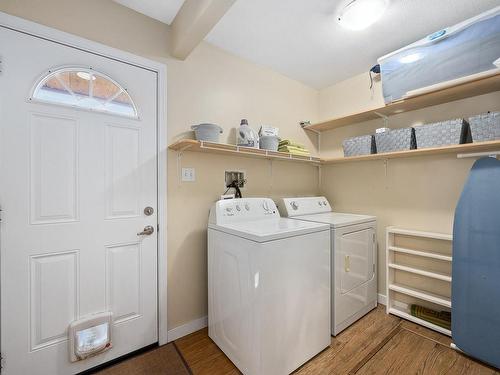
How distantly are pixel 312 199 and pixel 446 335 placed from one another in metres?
1.55

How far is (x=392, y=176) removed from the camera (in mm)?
2273

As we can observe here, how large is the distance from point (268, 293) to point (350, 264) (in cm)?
94

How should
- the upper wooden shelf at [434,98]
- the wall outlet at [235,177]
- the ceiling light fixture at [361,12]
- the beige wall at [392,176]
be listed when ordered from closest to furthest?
1. the ceiling light fixture at [361,12]
2. the upper wooden shelf at [434,98]
3. the beige wall at [392,176]
4. the wall outlet at [235,177]

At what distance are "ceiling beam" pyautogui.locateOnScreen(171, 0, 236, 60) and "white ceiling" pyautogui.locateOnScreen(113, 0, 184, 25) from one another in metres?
0.04

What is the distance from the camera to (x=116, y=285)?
1.54m

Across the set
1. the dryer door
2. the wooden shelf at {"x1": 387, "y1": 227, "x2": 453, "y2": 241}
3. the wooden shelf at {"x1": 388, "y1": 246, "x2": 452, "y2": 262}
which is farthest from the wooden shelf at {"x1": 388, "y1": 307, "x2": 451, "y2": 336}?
the wooden shelf at {"x1": 387, "y1": 227, "x2": 453, "y2": 241}

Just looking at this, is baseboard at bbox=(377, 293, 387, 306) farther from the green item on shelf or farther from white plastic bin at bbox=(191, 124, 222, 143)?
white plastic bin at bbox=(191, 124, 222, 143)

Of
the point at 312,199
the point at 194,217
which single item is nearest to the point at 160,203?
the point at 194,217

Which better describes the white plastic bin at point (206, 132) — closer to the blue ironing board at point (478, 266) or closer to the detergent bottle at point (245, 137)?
the detergent bottle at point (245, 137)

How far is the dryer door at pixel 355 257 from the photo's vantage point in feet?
5.89

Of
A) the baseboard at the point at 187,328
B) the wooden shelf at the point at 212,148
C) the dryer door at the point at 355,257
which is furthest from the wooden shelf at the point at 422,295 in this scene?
the baseboard at the point at 187,328

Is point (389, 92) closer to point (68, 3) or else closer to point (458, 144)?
point (458, 144)

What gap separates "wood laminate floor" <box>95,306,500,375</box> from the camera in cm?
145

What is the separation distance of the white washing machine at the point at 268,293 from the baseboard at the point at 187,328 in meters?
0.16
